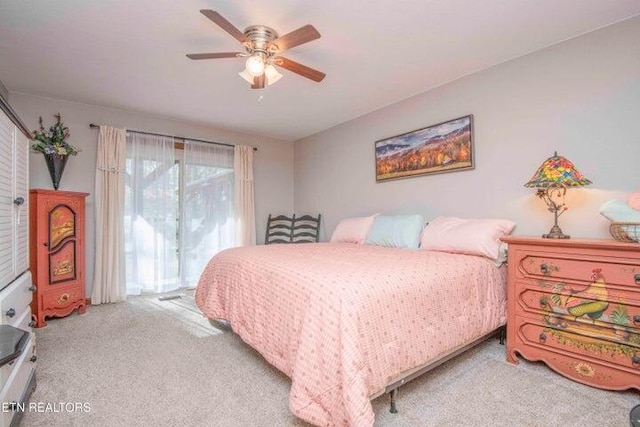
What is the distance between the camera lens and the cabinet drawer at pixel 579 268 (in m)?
1.62

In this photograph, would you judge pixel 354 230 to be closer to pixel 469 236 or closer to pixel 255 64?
pixel 469 236

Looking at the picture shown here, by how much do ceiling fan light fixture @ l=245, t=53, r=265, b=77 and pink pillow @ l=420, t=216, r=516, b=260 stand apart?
6.41 ft

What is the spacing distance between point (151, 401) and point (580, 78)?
3545 millimetres

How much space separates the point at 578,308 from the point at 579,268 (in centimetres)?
24

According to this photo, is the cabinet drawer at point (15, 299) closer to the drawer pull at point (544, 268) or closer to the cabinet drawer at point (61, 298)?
Answer: the cabinet drawer at point (61, 298)

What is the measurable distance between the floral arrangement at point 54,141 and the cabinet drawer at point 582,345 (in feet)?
→ 14.5

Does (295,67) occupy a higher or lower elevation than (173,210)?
higher

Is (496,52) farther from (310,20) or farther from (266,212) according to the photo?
(266,212)

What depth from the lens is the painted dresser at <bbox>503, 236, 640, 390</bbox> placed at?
1622mm

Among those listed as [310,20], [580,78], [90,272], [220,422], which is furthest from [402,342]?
[90,272]

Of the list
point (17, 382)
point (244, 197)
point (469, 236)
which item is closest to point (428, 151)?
point (469, 236)

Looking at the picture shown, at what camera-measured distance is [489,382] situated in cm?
180

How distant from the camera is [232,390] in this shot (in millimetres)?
1737

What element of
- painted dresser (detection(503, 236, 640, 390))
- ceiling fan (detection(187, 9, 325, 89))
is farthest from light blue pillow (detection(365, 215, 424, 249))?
ceiling fan (detection(187, 9, 325, 89))
